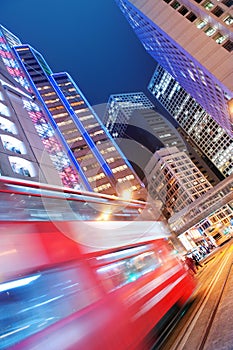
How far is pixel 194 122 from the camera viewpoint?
355 feet

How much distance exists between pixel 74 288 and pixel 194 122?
112843mm

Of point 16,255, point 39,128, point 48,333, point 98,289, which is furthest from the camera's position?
point 39,128

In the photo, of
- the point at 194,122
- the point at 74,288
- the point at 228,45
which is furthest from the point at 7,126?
the point at 194,122

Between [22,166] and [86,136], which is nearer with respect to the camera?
[22,166]

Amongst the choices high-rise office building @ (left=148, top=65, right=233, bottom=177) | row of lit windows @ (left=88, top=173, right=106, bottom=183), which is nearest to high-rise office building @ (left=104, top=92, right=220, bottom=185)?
high-rise office building @ (left=148, top=65, right=233, bottom=177)

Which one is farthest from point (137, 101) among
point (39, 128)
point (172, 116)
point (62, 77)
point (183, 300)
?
point (183, 300)

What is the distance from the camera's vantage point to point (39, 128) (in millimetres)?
26094

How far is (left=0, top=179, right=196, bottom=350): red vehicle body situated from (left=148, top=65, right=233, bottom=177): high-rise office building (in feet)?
304

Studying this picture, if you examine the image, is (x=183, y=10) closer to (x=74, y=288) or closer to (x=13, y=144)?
(x=13, y=144)

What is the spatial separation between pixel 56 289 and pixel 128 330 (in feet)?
5.77

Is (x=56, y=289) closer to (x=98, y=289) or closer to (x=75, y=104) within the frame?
→ (x=98, y=289)

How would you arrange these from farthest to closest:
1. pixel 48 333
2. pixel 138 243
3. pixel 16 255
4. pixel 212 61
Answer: pixel 212 61
pixel 138 243
pixel 16 255
pixel 48 333

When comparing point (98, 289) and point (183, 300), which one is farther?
point (183, 300)

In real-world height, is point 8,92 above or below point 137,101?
below
